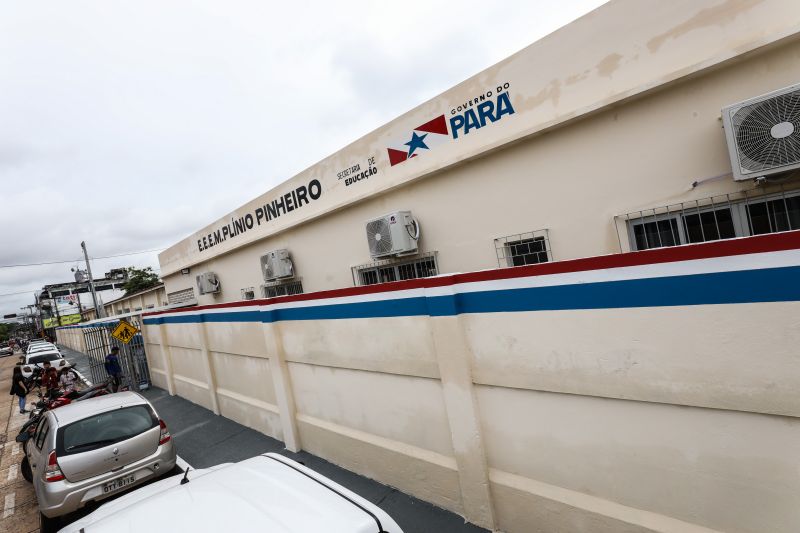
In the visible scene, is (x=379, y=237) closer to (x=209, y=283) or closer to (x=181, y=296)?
(x=209, y=283)

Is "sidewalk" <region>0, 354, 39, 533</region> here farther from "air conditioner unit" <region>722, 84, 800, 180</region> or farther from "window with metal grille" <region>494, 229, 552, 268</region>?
"air conditioner unit" <region>722, 84, 800, 180</region>

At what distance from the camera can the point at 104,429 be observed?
16.9ft

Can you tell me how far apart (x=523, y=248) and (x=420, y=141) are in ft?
8.96

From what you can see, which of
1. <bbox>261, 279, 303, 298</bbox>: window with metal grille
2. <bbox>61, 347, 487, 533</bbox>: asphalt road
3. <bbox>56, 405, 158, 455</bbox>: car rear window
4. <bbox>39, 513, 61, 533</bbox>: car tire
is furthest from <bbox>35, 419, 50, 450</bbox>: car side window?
<bbox>261, 279, 303, 298</bbox>: window with metal grille

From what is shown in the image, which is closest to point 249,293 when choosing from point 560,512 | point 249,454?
point 249,454

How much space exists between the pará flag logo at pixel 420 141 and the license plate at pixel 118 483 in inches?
246

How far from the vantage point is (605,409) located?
2.79 m

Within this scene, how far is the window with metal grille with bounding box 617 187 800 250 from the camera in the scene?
412cm

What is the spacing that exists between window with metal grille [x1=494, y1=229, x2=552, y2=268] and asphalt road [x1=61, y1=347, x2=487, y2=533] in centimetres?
348

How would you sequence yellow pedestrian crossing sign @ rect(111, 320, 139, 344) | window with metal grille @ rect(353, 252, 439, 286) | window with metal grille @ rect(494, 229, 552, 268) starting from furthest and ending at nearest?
1. yellow pedestrian crossing sign @ rect(111, 320, 139, 344)
2. window with metal grille @ rect(353, 252, 439, 286)
3. window with metal grille @ rect(494, 229, 552, 268)

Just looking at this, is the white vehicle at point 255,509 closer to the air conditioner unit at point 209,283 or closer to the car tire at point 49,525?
the car tire at point 49,525

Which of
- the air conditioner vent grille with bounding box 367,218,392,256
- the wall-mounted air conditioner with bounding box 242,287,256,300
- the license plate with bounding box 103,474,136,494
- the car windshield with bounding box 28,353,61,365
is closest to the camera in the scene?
the license plate with bounding box 103,474,136,494

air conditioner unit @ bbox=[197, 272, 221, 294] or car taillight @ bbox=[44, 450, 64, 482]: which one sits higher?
air conditioner unit @ bbox=[197, 272, 221, 294]

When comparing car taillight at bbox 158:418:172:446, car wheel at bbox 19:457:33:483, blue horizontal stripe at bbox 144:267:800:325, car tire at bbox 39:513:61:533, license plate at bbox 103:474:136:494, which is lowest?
car tire at bbox 39:513:61:533
